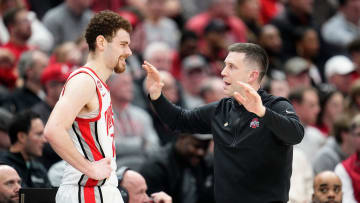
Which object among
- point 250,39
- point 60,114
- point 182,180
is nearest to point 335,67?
point 250,39

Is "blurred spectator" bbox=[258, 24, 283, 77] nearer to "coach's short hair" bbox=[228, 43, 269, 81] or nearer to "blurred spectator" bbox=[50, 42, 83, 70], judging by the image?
"blurred spectator" bbox=[50, 42, 83, 70]

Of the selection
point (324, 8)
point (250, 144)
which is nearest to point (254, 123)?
point (250, 144)

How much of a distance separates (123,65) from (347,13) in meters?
8.87

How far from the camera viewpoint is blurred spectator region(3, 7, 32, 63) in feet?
31.6

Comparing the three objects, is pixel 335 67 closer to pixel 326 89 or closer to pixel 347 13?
pixel 326 89

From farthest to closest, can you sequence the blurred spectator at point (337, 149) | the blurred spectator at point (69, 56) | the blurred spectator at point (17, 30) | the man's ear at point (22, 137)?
the blurred spectator at point (17, 30) → the blurred spectator at point (69, 56) → the blurred spectator at point (337, 149) → the man's ear at point (22, 137)

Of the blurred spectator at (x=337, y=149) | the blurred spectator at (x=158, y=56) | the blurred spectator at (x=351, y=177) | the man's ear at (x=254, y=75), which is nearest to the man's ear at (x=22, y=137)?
the man's ear at (x=254, y=75)

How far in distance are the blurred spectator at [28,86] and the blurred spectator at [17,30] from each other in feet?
1.95

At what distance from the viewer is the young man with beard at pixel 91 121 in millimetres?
4594

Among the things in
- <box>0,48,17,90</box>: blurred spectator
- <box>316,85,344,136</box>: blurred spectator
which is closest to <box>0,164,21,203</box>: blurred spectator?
<box>0,48,17,90</box>: blurred spectator

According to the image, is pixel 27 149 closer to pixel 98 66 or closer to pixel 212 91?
pixel 98 66

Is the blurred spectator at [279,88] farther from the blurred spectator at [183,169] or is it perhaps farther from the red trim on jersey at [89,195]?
the red trim on jersey at [89,195]

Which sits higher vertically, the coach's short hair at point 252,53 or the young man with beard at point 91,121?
the coach's short hair at point 252,53

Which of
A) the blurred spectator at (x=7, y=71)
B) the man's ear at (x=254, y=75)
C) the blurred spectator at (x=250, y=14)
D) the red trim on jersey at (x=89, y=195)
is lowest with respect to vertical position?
the red trim on jersey at (x=89, y=195)
